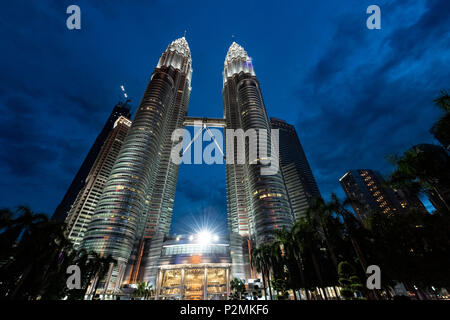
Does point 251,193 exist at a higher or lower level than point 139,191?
higher

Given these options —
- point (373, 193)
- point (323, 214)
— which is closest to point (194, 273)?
point (323, 214)

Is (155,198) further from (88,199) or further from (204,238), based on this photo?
(88,199)

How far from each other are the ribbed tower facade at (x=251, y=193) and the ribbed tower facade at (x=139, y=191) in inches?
2082

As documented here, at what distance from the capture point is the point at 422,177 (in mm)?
24344

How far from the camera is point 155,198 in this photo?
152125 millimetres

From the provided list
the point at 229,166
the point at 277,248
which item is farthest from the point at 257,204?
the point at 277,248

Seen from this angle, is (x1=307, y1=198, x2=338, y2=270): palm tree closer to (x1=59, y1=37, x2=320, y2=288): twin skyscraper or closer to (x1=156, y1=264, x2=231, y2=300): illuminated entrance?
(x1=59, y1=37, x2=320, y2=288): twin skyscraper

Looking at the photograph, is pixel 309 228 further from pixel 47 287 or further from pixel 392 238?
pixel 47 287

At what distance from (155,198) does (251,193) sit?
74.4m

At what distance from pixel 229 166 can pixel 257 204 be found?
5798cm

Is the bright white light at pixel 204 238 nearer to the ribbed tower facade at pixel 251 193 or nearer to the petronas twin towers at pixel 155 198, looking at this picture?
the petronas twin towers at pixel 155 198

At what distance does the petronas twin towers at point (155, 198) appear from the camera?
10612 centimetres

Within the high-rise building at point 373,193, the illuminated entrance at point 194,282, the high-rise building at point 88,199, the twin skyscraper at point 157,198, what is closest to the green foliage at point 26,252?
the twin skyscraper at point 157,198

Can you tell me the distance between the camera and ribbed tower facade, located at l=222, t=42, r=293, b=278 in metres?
118
